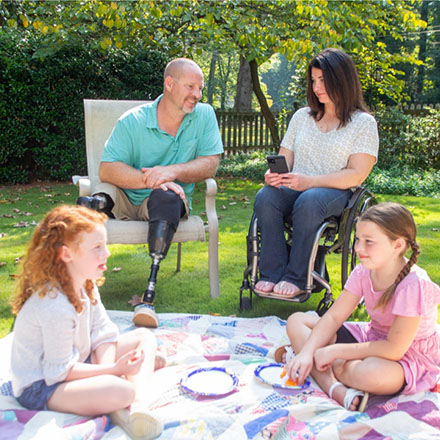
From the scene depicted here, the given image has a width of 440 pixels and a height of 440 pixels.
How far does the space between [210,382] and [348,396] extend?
1.84 ft

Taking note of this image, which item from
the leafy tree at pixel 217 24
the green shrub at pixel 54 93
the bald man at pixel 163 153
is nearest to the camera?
the bald man at pixel 163 153

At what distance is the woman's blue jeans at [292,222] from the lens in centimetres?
285

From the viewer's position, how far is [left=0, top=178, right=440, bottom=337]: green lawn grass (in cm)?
326

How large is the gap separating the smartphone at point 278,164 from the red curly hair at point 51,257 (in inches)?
53.2

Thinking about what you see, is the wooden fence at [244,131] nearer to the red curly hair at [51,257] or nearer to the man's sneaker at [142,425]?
the red curly hair at [51,257]

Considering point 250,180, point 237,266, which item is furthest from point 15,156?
point 237,266

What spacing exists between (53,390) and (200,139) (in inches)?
84.3

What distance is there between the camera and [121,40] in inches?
268

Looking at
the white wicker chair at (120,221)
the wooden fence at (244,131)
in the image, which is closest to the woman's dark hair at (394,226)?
the white wicker chair at (120,221)

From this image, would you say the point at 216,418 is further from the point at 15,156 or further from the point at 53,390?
the point at 15,156

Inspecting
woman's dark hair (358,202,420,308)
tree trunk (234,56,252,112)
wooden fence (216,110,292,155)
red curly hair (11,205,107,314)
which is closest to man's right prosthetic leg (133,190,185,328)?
red curly hair (11,205,107,314)

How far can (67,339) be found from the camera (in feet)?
5.99

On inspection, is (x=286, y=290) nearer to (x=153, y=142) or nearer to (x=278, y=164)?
(x=278, y=164)

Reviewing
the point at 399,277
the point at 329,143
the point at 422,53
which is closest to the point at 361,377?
the point at 399,277
